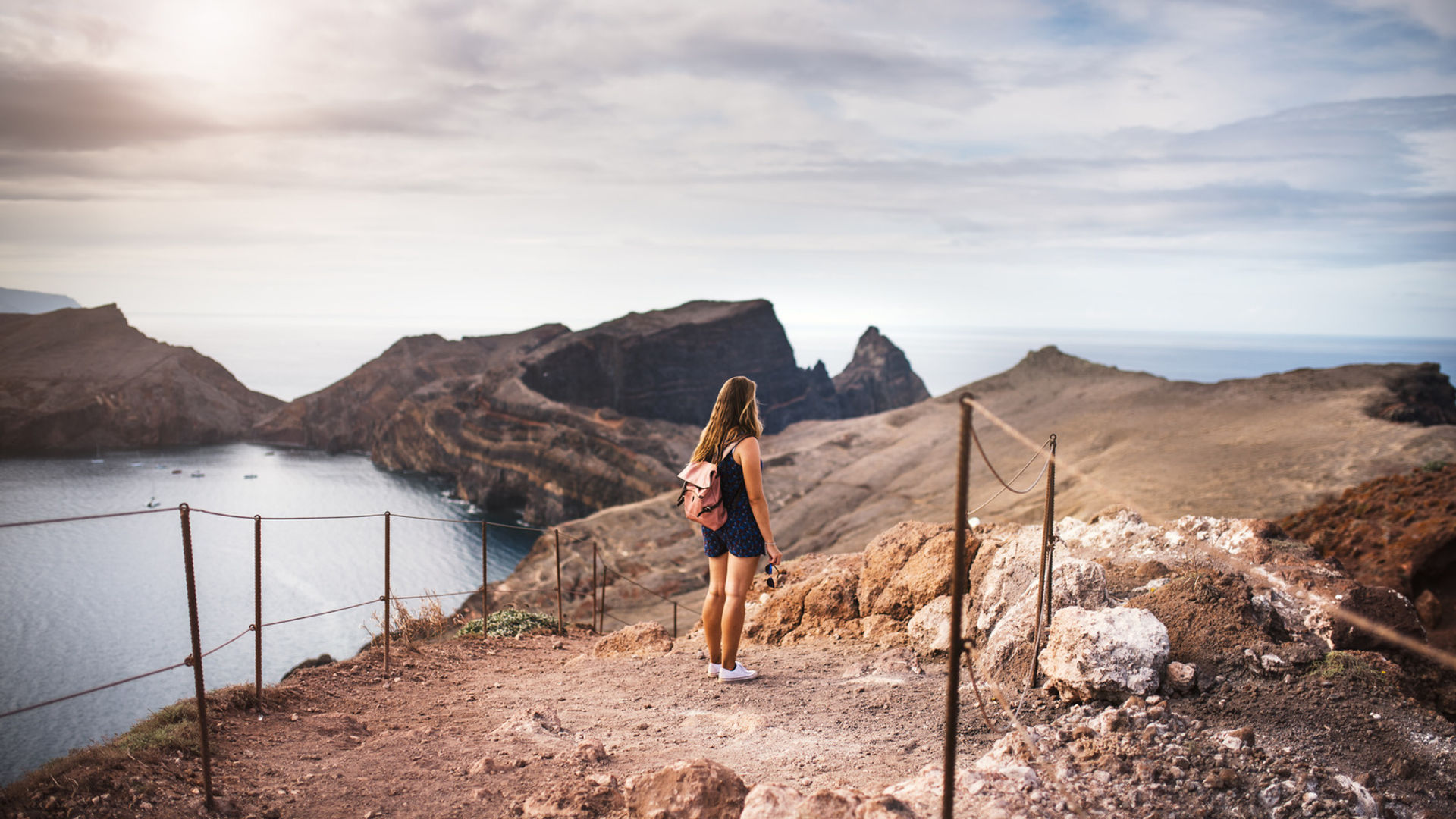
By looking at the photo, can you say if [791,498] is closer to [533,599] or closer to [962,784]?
[533,599]

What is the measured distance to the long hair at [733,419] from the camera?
4.72m

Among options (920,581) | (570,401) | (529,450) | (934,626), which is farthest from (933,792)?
(570,401)

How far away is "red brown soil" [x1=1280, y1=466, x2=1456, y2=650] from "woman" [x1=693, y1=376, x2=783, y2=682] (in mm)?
10423

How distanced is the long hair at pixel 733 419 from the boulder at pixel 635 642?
3.59 meters

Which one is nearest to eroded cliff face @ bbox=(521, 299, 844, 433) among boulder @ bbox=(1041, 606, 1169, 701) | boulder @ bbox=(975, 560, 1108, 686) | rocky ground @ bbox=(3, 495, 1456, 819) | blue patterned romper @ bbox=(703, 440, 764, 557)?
rocky ground @ bbox=(3, 495, 1456, 819)

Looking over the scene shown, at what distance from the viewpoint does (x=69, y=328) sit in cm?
6394

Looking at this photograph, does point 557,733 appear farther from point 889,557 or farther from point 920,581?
point 889,557

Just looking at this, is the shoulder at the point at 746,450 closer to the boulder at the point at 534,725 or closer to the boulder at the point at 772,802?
the boulder at the point at 772,802

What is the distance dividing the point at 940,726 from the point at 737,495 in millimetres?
1934

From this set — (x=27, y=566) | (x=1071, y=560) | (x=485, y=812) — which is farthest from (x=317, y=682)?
(x=27, y=566)

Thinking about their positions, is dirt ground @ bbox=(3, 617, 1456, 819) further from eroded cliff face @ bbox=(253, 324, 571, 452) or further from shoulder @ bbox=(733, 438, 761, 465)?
eroded cliff face @ bbox=(253, 324, 571, 452)

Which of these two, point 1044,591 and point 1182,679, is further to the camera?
point 1044,591

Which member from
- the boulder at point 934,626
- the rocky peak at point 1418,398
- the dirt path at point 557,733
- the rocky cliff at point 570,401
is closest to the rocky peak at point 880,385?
the rocky cliff at point 570,401

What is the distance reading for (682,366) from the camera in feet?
355
